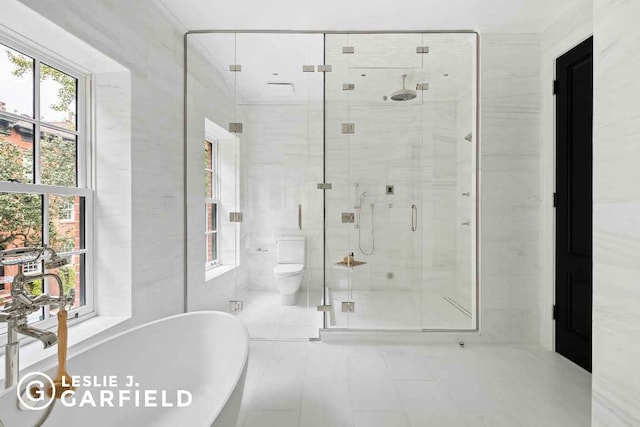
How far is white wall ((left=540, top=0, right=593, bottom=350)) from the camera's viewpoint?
2684 mm

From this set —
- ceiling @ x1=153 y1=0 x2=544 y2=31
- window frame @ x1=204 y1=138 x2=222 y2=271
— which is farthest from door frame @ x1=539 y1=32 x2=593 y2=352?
window frame @ x1=204 y1=138 x2=222 y2=271

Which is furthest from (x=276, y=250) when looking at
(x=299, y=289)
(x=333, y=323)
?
(x=333, y=323)

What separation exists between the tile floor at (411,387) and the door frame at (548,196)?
247 mm

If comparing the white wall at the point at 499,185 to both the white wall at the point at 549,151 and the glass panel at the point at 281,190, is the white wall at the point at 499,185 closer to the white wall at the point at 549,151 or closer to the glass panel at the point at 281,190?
the white wall at the point at 549,151

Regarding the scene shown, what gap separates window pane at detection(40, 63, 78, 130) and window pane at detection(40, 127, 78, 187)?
72 mm

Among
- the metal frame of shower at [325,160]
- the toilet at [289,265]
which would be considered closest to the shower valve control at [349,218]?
the metal frame of shower at [325,160]

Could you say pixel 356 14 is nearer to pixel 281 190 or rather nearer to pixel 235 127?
pixel 235 127

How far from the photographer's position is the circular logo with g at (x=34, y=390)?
4.00 ft

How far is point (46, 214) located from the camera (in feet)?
6.25

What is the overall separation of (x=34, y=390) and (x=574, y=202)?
11.1 ft

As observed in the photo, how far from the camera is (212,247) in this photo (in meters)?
3.20

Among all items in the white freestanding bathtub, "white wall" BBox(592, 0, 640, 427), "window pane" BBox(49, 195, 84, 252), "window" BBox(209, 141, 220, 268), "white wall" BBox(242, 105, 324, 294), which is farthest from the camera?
"window" BBox(209, 141, 220, 268)

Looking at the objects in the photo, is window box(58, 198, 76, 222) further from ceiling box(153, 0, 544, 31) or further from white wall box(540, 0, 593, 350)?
white wall box(540, 0, 593, 350)

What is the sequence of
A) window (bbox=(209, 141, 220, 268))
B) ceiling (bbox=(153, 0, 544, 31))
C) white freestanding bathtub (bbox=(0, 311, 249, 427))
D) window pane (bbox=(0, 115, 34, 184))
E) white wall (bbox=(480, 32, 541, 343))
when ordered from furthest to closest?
window (bbox=(209, 141, 220, 268)), white wall (bbox=(480, 32, 541, 343)), ceiling (bbox=(153, 0, 544, 31)), window pane (bbox=(0, 115, 34, 184)), white freestanding bathtub (bbox=(0, 311, 249, 427))
